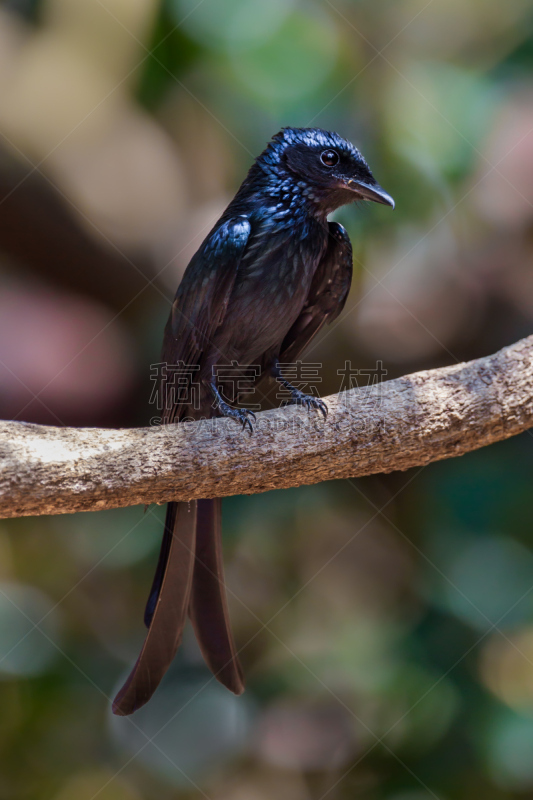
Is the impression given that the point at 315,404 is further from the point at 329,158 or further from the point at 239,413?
the point at 329,158

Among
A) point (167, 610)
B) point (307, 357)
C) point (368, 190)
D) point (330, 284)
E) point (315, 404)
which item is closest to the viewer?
point (315, 404)

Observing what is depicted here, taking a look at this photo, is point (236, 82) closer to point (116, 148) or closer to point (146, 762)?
point (116, 148)

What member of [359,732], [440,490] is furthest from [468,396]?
[359,732]

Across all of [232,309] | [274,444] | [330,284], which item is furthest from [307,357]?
[274,444]

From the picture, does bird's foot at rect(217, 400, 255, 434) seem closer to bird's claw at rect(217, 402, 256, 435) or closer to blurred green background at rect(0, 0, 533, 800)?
bird's claw at rect(217, 402, 256, 435)

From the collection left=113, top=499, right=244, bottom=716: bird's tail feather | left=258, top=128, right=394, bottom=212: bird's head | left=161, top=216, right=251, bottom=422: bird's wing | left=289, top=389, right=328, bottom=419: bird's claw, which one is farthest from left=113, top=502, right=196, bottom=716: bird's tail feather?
left=258, top=128, right=394, bottom=212: bird's head

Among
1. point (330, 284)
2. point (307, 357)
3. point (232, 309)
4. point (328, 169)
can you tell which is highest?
point (328, 169)
